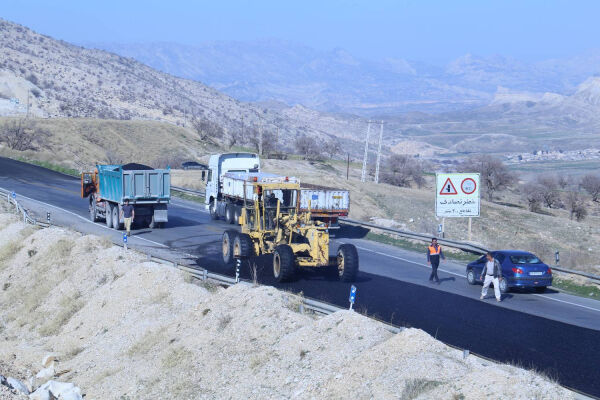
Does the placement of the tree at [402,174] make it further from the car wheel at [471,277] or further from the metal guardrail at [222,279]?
the car wheel at [471,277]

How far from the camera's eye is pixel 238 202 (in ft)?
111

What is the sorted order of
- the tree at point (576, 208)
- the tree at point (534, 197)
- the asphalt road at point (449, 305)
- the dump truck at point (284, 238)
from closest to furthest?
the asphalt road at point (449, 305), the dump truck at point (284, 238), the tree at point (576, 208), the tree at point (534, 197)

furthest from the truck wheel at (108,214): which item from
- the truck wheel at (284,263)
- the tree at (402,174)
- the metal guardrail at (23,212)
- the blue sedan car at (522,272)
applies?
the tree at (402,174)

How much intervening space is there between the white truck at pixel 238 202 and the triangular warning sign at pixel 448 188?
4227mm

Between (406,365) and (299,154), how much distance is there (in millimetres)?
93873

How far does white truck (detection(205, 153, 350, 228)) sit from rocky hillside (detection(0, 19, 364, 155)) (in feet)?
162

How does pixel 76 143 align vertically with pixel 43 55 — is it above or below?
below

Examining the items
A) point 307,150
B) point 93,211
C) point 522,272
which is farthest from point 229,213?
point 307,150

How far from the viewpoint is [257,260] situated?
81.0ft

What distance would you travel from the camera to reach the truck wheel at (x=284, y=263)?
2053 centimetres

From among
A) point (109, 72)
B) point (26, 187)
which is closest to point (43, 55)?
point (109, 72)

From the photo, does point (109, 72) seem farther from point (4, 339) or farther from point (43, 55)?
point (4, 339)

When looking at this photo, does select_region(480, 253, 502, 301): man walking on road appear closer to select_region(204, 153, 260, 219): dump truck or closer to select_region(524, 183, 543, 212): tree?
select_region(204, 153, 260, 219): dump truck

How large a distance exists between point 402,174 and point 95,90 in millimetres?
65602
